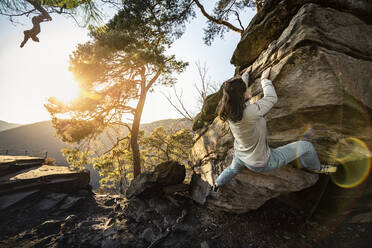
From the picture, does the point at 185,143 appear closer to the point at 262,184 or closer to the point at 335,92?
the point at 262,184

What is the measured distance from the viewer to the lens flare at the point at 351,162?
2.40 metres

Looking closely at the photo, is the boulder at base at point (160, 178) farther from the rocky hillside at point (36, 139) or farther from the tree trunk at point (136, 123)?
the rocky hillside at point (36, 139)

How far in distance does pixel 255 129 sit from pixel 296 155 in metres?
0.79

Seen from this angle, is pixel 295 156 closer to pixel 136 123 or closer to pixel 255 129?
pixel 255 129

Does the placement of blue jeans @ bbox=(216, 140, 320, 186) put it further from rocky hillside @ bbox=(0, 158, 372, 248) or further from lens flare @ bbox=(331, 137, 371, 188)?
rocky hillside @ bbox=(0, 158, 372, 248)

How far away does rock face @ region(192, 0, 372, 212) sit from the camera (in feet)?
6.81

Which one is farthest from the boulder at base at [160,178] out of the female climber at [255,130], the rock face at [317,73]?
the female climber at [255,130]

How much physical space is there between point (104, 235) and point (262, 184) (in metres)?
5.14

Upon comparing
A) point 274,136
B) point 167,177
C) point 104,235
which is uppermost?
point 274,136

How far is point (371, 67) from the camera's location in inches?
82.8

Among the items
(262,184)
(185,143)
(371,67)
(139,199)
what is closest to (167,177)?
(139,199)

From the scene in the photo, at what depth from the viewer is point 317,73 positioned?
2.15 meters

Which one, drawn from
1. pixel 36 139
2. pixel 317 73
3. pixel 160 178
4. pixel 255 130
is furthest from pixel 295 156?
pixel 36 139

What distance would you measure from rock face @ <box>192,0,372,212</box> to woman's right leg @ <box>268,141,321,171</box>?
65 cm
